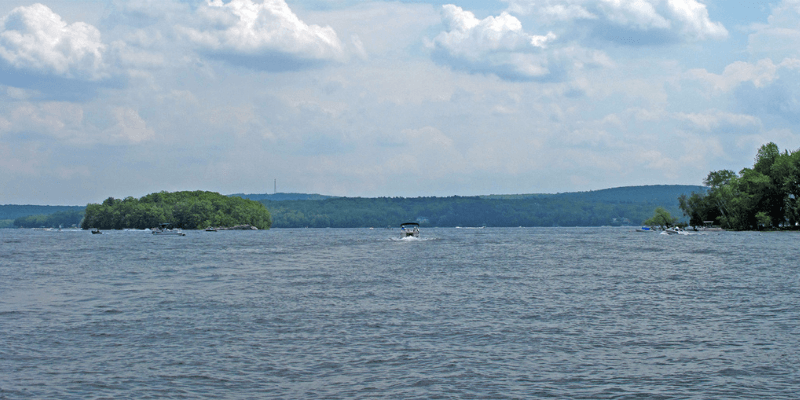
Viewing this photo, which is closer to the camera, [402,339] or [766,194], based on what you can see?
[402,339]

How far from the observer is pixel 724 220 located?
634ft

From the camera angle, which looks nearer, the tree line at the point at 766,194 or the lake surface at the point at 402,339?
the lake surface at the point at 402,339

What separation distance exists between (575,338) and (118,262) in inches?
2473

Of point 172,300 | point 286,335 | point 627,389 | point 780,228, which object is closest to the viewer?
→ point 627,389

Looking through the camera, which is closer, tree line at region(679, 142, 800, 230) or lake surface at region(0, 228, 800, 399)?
lake surface at region(0, 228, 800, 399)

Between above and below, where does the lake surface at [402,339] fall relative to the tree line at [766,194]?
below

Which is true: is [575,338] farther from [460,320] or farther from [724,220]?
[724,220]

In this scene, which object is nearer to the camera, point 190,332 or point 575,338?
point 575,338

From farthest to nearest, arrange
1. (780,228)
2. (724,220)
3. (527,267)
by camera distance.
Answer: (724,220), (780,228), (527,267)

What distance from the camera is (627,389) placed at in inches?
747

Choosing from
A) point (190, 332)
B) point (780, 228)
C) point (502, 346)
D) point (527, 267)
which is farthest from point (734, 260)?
point (780, 228)

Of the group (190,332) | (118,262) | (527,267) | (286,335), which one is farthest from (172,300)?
(118,262)

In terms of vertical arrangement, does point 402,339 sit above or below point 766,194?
below

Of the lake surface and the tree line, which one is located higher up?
the tree line
